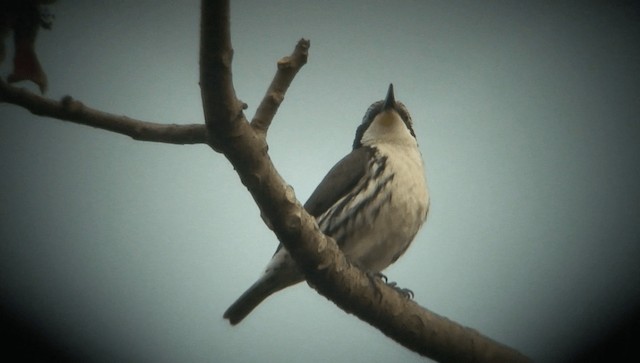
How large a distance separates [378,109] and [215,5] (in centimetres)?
458

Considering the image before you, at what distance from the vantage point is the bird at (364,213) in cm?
585

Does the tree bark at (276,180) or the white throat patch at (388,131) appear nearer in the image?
the tree bark at (276,180)

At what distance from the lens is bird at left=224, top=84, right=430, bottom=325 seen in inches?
230

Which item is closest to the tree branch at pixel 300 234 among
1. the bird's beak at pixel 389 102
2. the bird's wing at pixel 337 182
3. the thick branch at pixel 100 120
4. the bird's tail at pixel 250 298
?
the thick branch at pixel 100 120

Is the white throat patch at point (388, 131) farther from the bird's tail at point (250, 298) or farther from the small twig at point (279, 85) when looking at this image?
the small twig at point (279, 85)

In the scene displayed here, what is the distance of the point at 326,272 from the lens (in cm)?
425

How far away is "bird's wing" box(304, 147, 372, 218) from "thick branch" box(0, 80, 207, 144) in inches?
97.4

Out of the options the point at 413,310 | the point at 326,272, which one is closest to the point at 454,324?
the point at 413,310

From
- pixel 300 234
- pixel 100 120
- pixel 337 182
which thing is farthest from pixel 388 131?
pixel 100 120

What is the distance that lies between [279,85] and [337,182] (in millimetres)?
2446

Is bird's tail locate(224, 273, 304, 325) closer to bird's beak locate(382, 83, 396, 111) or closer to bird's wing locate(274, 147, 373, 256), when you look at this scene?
bird's wing locate(274, 147, 373, 256)

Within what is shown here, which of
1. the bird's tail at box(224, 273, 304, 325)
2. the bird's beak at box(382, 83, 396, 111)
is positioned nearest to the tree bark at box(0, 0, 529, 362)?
the bird's tail at box(224, 273, 304, 325)

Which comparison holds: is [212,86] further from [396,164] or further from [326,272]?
[396,164]

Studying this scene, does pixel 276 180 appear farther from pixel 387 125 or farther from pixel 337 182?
pixel 387 125
